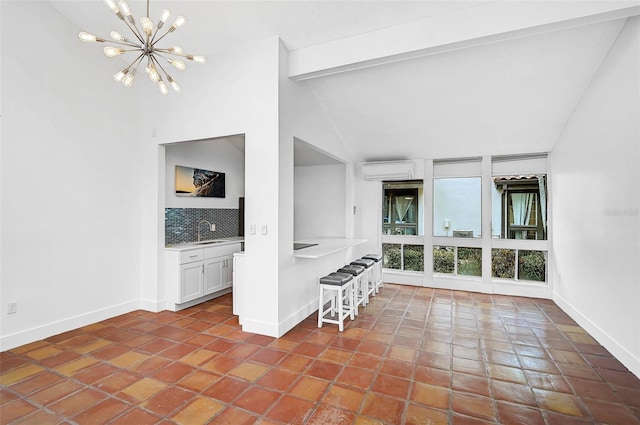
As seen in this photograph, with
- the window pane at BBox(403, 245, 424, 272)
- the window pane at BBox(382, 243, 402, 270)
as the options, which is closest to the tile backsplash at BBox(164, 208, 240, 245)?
the window pane at BBox(382, 243, 402, 270)

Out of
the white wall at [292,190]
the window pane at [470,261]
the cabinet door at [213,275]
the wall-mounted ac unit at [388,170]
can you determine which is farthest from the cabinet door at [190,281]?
the window pane at [470,261]

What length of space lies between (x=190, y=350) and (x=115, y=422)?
1018 millimetres

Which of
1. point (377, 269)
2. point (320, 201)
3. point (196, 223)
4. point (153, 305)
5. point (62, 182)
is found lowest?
point (153, 305)

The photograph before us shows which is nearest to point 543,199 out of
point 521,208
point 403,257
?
point 521,208

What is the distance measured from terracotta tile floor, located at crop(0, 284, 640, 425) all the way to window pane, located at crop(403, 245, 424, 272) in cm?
182

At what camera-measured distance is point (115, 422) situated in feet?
6.53

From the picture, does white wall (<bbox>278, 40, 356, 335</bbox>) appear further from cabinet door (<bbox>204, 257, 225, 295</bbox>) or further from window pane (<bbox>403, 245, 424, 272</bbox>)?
window pane (<bbox>403, 245, 424, 272</bbox>)

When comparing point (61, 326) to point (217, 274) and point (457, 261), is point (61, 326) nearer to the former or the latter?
point (217, 274)

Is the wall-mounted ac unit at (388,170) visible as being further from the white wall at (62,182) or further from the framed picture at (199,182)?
the white wall at (62,182)

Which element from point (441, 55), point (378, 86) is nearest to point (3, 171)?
point (378, 86)

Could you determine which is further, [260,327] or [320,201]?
[320,201]

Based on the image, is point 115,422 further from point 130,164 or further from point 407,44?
point 407,44

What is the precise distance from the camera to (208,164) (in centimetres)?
521

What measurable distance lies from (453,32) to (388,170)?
2.71 metres
